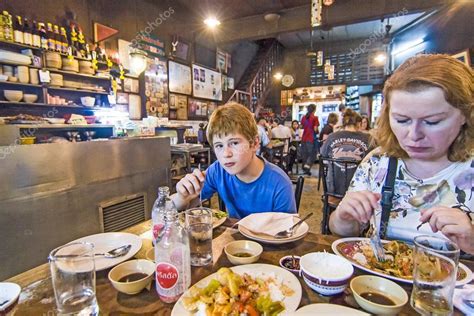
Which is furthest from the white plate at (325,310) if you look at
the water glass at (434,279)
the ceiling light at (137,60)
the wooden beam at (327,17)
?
the wooden beam at (327,17)

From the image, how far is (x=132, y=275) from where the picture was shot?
0.84m

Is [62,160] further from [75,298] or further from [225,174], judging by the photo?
[75,298]

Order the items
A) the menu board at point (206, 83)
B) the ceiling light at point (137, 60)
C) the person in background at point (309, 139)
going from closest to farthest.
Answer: the ceiling light at point (137, 60) < the menu board at point (206, 83) < the person in background at point (309, 139)

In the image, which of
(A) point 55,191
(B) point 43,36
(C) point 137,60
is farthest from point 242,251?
(C) point 137,60

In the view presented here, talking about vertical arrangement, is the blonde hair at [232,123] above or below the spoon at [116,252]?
above

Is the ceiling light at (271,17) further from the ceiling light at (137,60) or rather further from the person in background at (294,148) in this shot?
the person in background at (294,148)

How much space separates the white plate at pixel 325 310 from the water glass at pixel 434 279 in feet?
0.62

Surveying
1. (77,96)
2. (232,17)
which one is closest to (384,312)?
(77,96)

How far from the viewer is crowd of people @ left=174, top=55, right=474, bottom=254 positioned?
3.19 feet

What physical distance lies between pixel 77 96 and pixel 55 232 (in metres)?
2.47

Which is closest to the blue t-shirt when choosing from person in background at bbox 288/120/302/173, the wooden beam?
the wooden beam

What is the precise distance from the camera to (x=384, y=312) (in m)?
0.65

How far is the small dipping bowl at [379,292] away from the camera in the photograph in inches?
25.6

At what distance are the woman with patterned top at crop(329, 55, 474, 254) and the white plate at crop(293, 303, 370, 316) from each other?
0.39 metres
